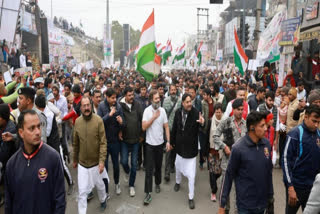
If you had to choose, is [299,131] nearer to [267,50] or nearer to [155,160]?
[155,160]

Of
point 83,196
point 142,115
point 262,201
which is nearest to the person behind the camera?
point 262,201

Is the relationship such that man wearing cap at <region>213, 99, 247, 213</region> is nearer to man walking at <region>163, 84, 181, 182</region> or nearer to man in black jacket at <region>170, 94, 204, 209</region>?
man in black jacket at <region>170, 94, 204, 209</region>

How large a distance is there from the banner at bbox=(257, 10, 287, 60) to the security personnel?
32.6ft

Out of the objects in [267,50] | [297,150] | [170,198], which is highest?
[267,50]

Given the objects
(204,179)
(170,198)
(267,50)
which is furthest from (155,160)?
(267,50)

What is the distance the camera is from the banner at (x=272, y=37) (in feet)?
34.6

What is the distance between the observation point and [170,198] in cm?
506

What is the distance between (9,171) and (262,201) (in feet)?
8.10

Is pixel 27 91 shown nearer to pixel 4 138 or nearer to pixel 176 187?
pixel 4 138

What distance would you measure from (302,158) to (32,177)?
2.75m

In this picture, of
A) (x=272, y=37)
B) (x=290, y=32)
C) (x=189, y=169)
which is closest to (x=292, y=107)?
(x=189, y=169)

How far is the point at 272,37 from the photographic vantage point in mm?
10773

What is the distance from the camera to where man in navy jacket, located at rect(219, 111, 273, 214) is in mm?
2943

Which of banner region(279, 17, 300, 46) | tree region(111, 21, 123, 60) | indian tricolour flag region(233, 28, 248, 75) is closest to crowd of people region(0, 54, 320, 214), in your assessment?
banner region(279, 17, 300, 46)
